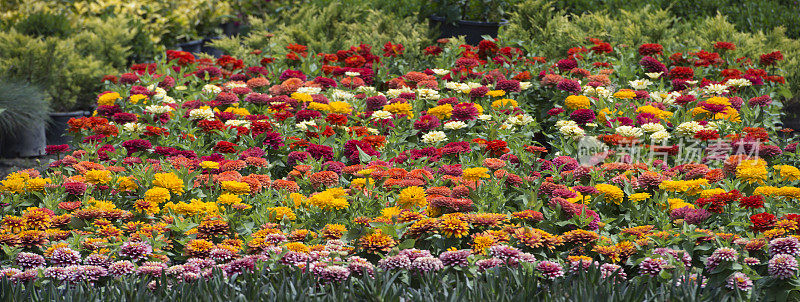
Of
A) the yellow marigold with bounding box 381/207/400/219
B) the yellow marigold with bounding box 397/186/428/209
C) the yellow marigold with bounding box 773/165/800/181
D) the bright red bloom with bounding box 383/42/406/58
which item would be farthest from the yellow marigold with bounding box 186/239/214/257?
the bright red bloom with bounding box 383/42/406/58

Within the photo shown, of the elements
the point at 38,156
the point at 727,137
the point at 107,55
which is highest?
the point at 727,137

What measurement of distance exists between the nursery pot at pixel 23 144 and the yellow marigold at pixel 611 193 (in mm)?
5462

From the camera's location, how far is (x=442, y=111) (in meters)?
4.92

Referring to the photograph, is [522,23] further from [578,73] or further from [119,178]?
[119,178]

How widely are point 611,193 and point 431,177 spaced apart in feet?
2.88

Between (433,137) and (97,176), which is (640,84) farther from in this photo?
(97,176)

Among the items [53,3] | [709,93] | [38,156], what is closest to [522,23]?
[709,93]

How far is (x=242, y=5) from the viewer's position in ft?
37.2

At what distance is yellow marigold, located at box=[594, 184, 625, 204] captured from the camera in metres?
3.53

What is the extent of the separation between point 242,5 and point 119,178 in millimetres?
7816

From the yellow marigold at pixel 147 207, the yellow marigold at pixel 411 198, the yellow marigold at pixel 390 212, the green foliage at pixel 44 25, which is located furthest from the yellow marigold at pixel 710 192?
the green foliage at pixel 44 25

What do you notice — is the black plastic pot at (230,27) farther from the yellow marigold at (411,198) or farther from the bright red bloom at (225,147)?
the yellow marigold at (411,198)

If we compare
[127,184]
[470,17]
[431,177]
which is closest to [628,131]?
[431,177]

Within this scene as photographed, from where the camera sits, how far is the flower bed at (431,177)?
3.03 metres
